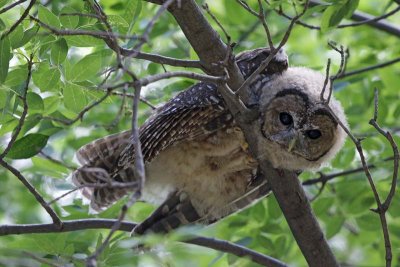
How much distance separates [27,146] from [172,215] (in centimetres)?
90

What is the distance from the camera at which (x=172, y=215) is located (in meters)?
3.63

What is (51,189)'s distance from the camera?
3912mm

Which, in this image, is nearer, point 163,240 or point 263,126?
point 163,240

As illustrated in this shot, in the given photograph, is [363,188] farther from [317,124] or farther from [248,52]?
[248,52]

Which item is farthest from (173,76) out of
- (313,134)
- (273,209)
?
(273,209)

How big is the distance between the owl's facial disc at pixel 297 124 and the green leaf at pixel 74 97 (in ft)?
2.75

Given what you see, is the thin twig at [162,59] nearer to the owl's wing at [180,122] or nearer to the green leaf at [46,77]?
the green leaf at [46,77]

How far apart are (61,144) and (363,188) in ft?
6.04

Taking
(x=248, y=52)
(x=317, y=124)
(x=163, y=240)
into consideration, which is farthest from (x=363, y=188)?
(x=163, y=240)

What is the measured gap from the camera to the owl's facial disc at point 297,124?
11.0ft

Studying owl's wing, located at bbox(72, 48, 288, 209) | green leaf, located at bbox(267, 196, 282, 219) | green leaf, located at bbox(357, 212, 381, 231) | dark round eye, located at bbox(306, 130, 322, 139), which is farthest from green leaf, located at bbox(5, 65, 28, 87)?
green leaf, located at bbox(357, 212, 381, 231)

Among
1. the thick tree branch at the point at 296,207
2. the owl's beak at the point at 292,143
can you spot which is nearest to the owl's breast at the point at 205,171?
the owl's beak at the point at 292,143

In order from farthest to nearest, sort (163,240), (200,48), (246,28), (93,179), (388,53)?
(388,53) < (246,28) < (93,179) < (200,48) < (163,240)

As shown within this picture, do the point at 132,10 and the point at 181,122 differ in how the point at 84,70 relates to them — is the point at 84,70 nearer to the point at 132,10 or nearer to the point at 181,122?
the point at 132,10
